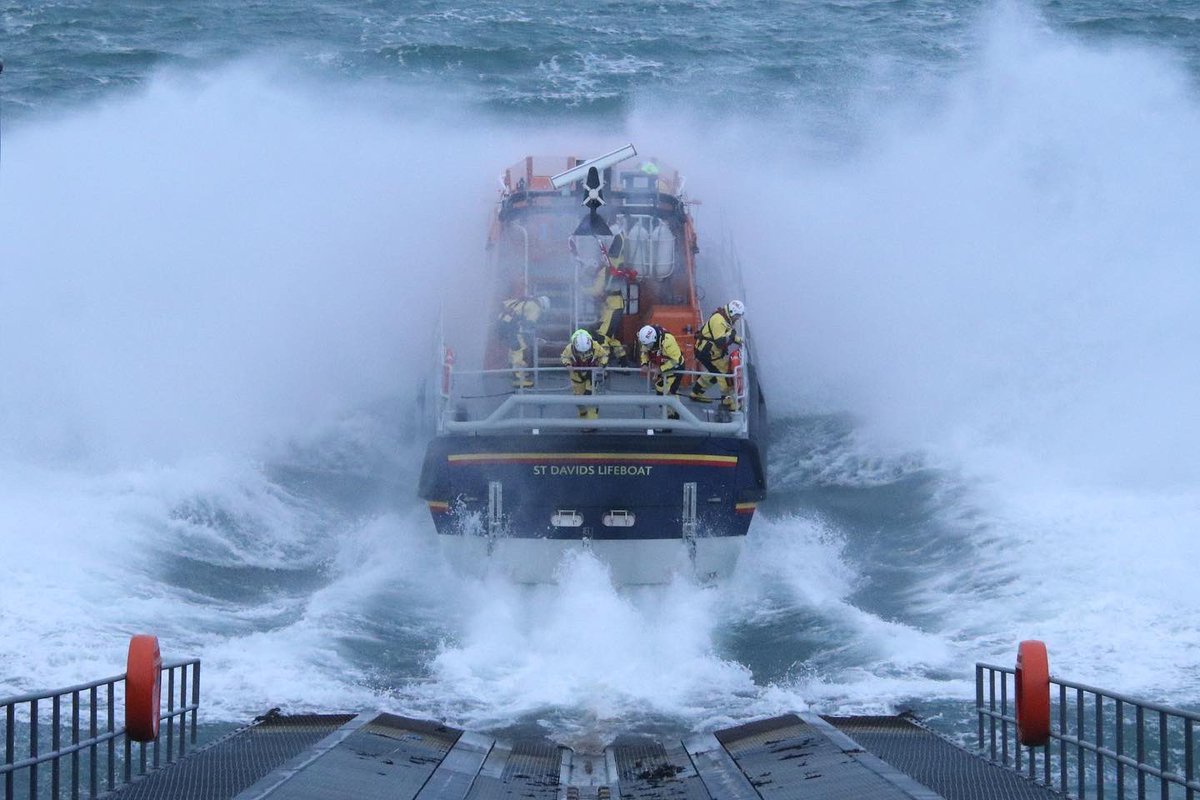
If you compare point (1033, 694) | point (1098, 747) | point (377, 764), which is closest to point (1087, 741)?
point (1033, 694)

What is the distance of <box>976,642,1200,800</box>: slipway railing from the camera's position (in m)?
7.41

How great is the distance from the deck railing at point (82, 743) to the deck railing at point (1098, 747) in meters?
4.83

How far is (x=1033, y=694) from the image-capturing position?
8555 millimetres

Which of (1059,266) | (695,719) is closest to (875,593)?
(695,719)

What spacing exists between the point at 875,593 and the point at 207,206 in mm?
12726

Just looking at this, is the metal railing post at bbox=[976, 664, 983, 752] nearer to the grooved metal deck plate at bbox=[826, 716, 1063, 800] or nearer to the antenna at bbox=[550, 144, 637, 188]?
the grooved metal deck plate at bbox=[826, 716, 1063, 800]

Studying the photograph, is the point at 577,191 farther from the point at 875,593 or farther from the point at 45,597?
the point at 45,597

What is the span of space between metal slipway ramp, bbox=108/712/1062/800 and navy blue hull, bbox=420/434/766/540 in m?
2.74

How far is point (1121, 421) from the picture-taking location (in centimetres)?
1777

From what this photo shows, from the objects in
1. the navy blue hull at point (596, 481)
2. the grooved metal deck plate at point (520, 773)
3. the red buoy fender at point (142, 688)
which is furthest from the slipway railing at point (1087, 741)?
the red buoy fender at point (142, 688)

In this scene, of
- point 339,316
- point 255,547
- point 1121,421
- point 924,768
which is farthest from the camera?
point 339,316

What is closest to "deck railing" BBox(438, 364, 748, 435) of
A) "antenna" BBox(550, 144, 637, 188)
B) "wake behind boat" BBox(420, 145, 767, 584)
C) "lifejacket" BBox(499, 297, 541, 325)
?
"wake behind boat" BBox(420, 145, 767, 584)

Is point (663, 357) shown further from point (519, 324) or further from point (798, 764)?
point (798, 764)

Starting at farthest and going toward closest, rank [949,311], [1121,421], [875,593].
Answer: [949,311] → [1121,421] → [875,593]
